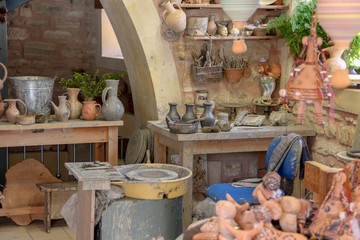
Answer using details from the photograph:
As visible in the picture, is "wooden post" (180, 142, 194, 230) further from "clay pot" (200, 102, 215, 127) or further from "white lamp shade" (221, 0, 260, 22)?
"white lamp shade" (221, 0, 260, 22)

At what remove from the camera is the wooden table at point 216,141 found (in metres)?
4.68

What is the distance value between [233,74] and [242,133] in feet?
2.55

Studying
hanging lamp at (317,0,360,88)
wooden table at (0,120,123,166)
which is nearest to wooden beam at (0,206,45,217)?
wooden table at (0,120,123,166)

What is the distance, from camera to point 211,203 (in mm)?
4914

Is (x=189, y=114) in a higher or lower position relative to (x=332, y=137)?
higher

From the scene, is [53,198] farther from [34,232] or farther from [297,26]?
[297,26]

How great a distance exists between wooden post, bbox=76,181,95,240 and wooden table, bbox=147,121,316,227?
1.02 meters

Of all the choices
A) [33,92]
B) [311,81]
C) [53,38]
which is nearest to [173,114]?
[33,92]

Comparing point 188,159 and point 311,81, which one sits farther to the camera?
point 188,159

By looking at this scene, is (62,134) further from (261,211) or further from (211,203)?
(261,211)

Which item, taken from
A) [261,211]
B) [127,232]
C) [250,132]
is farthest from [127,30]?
[261,211]

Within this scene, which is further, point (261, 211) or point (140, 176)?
point (140, 176)

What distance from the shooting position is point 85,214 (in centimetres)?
389

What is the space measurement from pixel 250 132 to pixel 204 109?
1.44 feet
